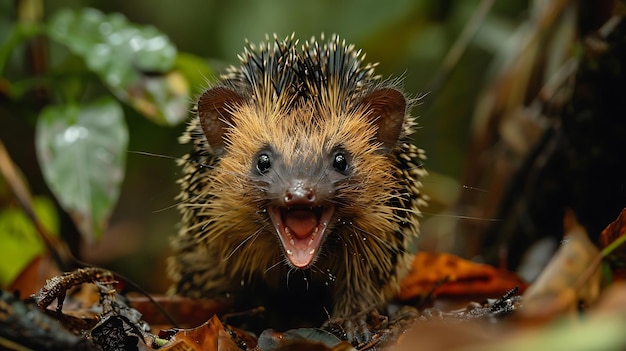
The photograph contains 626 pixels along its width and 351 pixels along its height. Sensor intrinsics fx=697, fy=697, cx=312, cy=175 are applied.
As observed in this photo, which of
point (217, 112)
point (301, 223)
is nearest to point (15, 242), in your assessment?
point (217, 112)

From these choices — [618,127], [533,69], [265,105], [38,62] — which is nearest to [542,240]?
[618,127]

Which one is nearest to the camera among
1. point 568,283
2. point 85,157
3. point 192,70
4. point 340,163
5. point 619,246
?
point 568,283

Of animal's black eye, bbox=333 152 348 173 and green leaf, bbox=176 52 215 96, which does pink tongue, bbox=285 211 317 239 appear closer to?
animal's black eye, bbox=333 152 348 173

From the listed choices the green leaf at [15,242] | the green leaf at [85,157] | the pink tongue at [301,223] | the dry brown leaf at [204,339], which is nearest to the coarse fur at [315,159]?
the pink tongue at [301,223]

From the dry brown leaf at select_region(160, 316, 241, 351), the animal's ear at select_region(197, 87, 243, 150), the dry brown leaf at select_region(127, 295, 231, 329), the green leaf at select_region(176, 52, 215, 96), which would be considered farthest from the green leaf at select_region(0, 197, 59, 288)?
the dry brown leaf at select_region(160, 316, 241, 351)

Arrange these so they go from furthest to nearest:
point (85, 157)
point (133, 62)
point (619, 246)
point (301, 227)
→ point (133, 62) < point (85, 157) < point (301, 227) < point (619, 246)

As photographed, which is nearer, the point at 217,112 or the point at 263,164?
the point at 263,164

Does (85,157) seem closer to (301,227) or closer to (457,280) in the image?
(301,227)
